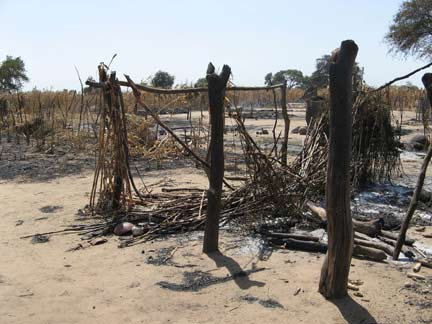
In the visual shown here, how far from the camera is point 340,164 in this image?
347cm

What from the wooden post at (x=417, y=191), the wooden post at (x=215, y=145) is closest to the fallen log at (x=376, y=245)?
the wooden post at (x=417, y=191)

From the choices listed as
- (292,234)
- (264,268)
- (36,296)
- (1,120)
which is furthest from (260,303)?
(1,120)

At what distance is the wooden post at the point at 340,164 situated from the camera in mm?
3424

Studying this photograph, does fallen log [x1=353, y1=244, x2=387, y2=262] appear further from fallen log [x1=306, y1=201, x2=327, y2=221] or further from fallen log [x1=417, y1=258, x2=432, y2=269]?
fallen log [x1=306, y1=201, x2=327, y2=221]

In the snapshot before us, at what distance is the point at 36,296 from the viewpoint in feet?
13.4

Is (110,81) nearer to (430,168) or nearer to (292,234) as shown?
(292,234)

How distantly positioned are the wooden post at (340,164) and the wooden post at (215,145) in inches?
57.8

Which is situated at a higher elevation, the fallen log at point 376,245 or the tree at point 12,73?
the tree at point 12,73

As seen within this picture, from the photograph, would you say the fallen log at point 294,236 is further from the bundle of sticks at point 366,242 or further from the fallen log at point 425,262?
the fallen log at point 425,262

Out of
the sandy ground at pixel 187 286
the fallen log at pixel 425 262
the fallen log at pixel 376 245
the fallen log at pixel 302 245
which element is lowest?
the sandy ground at pixel 187 286

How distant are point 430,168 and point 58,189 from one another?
22.5ft

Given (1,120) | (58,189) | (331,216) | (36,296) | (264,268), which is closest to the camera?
(331,216)

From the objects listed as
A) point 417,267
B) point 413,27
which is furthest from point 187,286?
point 413,27

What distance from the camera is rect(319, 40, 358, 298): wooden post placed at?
342cm
